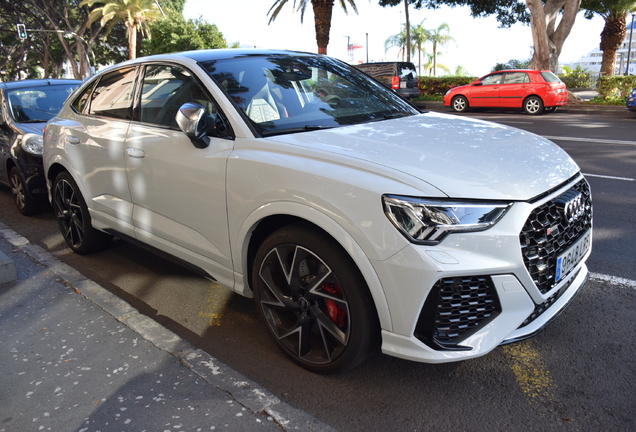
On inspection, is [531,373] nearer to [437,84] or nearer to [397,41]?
[437,84]

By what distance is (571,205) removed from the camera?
266cm

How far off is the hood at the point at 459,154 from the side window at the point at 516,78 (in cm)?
1590

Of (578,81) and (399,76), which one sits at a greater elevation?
(399,76)

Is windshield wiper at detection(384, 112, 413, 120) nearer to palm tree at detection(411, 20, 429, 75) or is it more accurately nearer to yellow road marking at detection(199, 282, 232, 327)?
yellow road marking at detection(199, 282, 232, 327)

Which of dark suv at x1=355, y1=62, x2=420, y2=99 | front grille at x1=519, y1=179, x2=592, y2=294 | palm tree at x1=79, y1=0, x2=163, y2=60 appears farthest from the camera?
palm tree at x1=79, y1=0, x2=163, y2=60

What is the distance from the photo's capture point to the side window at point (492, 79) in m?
18.5

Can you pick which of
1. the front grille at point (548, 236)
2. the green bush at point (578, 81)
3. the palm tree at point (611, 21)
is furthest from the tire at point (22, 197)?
the green bush at point (578, 81)

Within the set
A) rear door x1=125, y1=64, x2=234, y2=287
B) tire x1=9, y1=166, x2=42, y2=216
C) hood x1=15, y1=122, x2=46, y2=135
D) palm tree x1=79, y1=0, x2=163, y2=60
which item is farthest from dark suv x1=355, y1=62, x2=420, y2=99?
palm tree x1=79, y1=0, x2=163, y2=60

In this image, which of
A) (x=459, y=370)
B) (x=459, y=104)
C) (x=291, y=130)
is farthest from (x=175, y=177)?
(x=459, y=104)

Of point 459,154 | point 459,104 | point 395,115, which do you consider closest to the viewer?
point 459,154

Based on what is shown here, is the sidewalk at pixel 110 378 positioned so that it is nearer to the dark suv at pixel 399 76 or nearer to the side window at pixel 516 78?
the side window at pixel 516 78

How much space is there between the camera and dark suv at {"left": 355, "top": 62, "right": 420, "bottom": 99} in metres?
21.4

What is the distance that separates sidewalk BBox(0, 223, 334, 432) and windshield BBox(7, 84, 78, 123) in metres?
4.00

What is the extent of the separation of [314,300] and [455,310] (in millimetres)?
725
